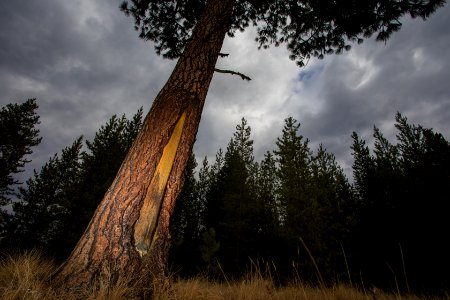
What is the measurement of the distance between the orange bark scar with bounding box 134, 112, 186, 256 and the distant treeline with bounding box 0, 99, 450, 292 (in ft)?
36.6

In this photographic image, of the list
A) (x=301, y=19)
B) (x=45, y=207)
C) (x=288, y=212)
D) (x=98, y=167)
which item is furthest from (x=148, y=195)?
(x=45, y=207)

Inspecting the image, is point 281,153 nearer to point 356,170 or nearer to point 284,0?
point 284,0

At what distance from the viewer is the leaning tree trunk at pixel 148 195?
2188 millimetres

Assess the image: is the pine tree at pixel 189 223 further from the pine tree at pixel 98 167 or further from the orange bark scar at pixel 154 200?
the orange bark scar at pixel 154 200

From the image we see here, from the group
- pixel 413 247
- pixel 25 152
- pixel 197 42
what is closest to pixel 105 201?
pixel 197 42

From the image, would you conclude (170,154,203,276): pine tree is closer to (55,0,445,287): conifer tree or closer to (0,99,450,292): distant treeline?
(0,99,450,292): distant treeline

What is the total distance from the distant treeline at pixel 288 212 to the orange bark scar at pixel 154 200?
11159 millimetres

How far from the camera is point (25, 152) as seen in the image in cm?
1711

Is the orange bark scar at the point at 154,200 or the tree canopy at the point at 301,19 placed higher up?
the tree canopy at the point at 301,19

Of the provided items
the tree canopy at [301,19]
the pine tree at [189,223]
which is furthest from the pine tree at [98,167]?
the tree canopy at [301,19]

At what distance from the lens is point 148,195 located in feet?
8.31

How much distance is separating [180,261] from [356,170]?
21240mm

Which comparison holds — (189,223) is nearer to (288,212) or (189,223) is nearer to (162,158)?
(288,212)

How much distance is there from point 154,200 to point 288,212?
12.9m
